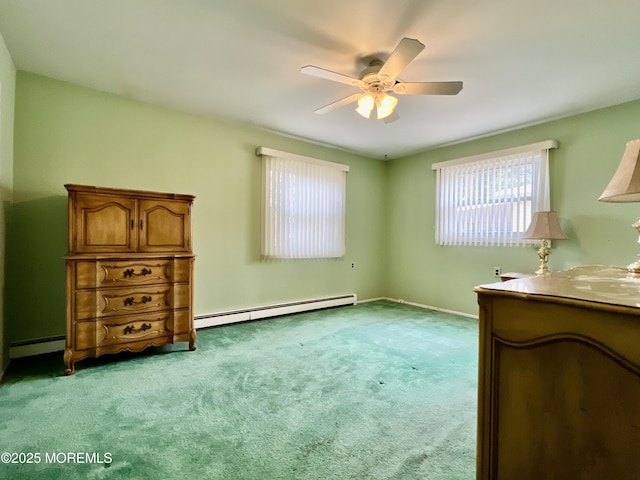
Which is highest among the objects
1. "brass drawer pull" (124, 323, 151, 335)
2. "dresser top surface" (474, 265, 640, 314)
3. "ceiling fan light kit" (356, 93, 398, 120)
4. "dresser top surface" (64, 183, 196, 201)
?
"ceiling fan light kit" (356, 93, 398, 120)

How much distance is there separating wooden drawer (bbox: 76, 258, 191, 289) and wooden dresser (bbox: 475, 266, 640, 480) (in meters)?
2.54

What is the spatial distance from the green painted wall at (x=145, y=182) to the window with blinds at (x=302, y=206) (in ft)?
0.48

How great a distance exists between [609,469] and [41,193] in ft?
12.8

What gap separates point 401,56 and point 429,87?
49 centimetres

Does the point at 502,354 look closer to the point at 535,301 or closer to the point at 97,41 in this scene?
the point at 535,301

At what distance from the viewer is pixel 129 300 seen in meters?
2.63

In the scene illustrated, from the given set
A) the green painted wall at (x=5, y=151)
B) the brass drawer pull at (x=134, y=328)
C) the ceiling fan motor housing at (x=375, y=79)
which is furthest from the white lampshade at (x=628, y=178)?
the green painted wall at (x=5, y=151)

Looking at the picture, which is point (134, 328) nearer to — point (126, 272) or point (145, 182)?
point (126, 272)

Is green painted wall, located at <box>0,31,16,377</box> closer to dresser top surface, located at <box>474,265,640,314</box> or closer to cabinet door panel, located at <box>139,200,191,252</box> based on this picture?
cabinet door panel, located at <box>139,200,191,252</box>

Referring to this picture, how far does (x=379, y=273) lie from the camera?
5391 millimetres

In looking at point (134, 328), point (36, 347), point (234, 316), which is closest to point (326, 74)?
point (134, 328)

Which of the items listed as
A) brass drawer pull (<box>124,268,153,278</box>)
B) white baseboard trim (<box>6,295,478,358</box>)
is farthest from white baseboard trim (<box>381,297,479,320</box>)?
brass drawer pull (<box>124,268,153,278</box>)

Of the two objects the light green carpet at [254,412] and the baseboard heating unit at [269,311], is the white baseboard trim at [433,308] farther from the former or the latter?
the light green carpet at [254,412]

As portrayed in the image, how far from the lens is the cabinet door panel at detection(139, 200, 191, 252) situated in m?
2.74
